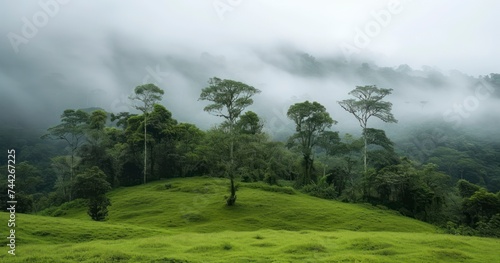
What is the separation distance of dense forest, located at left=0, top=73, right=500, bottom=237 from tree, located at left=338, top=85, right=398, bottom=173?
0.55ft

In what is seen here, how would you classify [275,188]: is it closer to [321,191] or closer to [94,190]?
[321,191]

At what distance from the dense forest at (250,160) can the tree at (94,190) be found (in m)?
0.10

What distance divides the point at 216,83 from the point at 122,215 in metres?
20.2

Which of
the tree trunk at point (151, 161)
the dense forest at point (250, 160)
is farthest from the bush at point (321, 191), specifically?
the tree trunk at point (151, 161)

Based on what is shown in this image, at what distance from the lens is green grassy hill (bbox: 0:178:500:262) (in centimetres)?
1820

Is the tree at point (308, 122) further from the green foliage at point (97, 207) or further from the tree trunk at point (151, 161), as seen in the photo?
the green foliage at point (97, 207)

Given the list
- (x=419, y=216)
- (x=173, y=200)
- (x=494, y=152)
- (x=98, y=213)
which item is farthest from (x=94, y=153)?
(x=494, y=152)

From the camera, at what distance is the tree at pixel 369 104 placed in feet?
189

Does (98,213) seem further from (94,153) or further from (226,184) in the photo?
(94,153)

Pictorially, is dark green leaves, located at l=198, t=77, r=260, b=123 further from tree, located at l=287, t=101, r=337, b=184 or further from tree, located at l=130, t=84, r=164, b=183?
tree, located at l=130, t=84, r=164, b=183

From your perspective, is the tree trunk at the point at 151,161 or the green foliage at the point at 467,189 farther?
the tree trunk at the point at 151,161

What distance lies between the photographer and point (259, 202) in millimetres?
45812

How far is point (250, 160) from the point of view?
4866 cm

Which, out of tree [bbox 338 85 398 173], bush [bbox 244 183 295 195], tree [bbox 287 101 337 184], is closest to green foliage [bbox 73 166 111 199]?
bush [bbox 244 183 295 195]
